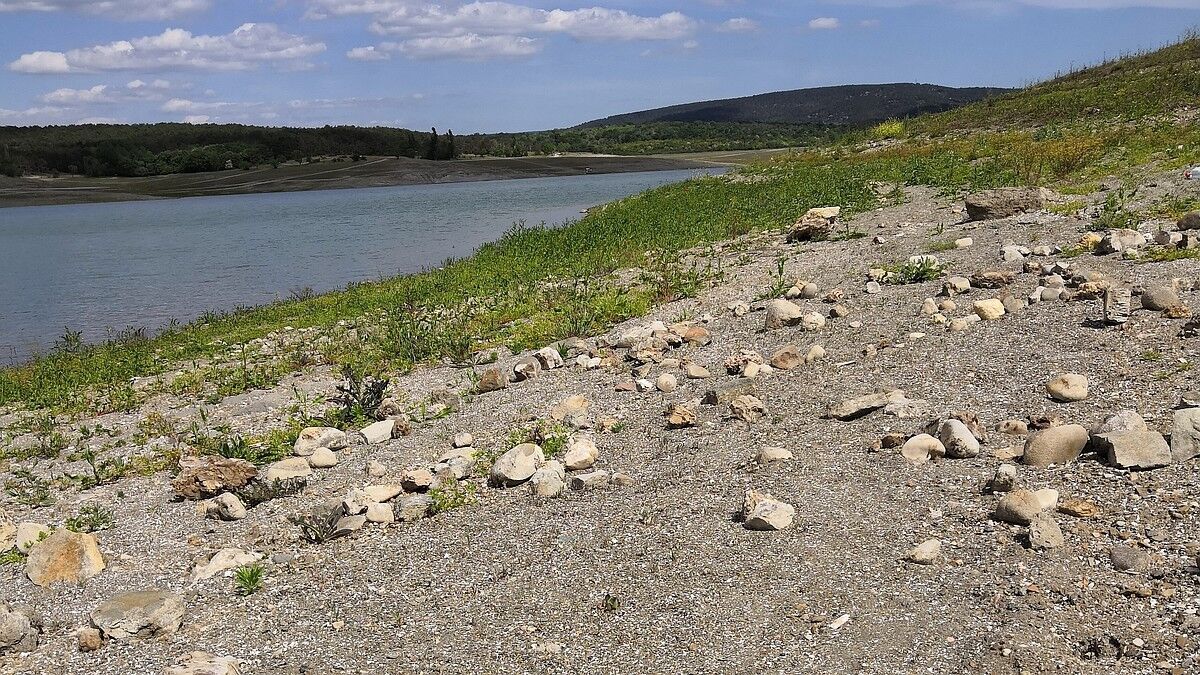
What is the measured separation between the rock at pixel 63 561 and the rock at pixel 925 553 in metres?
4.25

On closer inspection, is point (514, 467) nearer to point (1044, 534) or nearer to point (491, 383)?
point (491, 383)

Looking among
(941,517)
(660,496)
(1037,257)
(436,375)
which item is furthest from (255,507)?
(1037,257)

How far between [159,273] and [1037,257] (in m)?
21.7

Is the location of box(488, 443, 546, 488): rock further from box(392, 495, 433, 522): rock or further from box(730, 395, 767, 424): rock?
box(730, 395, 767, 424): rock

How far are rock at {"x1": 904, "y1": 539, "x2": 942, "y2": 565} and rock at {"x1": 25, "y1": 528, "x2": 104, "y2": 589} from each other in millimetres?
4255

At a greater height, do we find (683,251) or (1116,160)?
(1116,160)

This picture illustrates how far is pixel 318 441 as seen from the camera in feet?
23.1

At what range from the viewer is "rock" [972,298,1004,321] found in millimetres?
7453

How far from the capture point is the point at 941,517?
437cm

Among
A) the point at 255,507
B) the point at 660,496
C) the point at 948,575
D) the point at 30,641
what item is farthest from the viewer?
the point at 255,507

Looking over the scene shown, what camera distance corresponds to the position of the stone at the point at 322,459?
6.66 m

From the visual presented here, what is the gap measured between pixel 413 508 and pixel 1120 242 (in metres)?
7.33

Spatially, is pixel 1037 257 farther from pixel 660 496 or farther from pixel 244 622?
pixel 244 622

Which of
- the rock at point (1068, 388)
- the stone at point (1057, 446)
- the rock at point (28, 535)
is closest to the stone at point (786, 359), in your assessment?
the rock at point (1068, 388)
